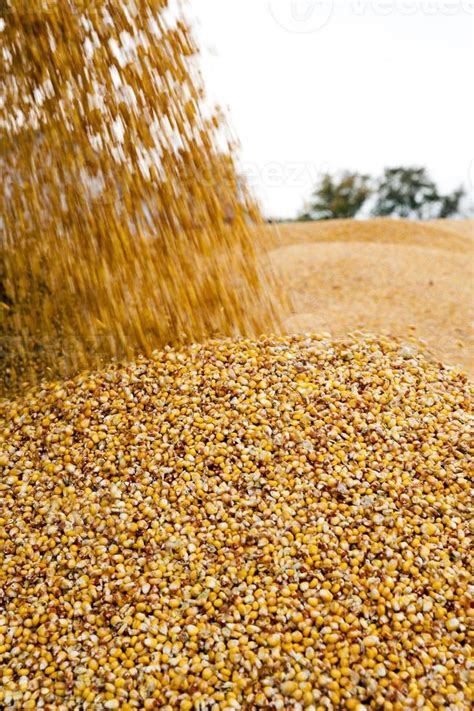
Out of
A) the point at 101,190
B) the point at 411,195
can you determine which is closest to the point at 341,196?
the point at 411,195

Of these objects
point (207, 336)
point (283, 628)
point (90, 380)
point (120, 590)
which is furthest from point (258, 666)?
point (207, 336)

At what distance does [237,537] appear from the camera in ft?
7.47

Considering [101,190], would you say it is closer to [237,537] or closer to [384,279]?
[237,537]

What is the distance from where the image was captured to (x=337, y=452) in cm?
255

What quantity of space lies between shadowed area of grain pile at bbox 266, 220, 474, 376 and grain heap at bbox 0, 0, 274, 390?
2.47 ft

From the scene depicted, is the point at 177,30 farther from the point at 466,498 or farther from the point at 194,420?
the point at 466,498

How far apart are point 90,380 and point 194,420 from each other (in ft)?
1.80

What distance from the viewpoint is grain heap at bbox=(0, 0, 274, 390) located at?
120 inches

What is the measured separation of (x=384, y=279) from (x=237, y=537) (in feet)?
11.4

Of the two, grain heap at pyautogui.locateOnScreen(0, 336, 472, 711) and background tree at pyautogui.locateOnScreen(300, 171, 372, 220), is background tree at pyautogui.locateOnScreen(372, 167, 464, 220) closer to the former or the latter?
background tree at pyautogui.locateOnScreen(300, 171, 372, 220)

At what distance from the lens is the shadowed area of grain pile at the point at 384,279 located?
4020 mm

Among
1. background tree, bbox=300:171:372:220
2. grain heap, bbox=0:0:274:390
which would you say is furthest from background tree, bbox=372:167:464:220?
grain heap, bbox=0:0:274:390

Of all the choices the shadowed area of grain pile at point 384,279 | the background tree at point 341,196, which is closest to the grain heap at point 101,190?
the shadowed area of grain pile at point 384,279

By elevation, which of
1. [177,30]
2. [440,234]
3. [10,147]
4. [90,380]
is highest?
[177,30]
